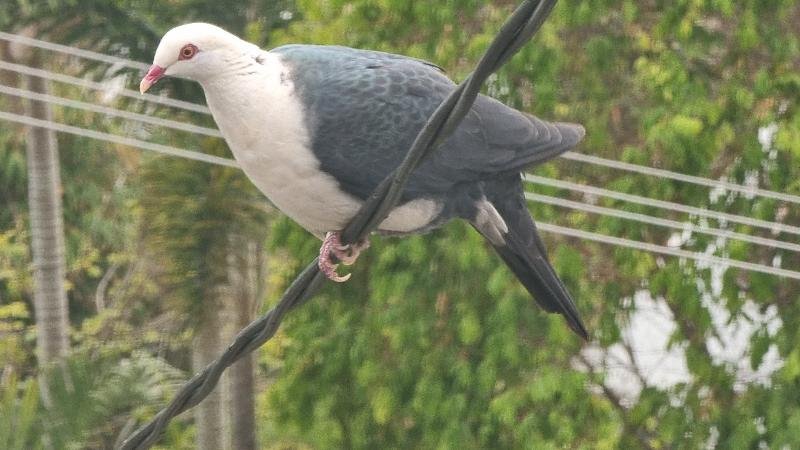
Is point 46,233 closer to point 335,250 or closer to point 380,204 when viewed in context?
point 335,250

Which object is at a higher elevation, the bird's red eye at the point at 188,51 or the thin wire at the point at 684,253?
the bird's red eye at the point at 188,51

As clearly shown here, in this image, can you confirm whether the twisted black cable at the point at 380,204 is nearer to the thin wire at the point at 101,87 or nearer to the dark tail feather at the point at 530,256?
the dark tail feather at the point at 530,256

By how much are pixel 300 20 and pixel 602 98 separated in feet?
6.53

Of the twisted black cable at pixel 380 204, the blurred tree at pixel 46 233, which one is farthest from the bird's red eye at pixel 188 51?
the blurred tree at pixel 46 233

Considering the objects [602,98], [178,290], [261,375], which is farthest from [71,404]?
[261,375]

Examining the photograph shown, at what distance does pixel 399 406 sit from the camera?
352 inches

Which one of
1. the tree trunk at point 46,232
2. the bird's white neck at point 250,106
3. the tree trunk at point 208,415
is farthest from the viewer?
the tree trunk at point 46,232

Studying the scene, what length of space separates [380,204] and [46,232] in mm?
7365

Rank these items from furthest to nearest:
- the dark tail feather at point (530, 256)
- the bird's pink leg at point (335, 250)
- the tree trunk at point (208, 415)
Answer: the tree trunk at point (208, 415)
the dark tail feather at point (530, 256)
the bird's pink leg at point (335, 250)

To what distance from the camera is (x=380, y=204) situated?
282 cm

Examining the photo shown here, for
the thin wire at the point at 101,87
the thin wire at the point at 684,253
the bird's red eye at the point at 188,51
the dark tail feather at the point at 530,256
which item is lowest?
the thin wire at the point at 684,253

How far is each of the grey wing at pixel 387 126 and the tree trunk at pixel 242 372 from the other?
5.46m

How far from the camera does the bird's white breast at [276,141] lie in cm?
316

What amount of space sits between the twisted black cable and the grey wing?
22 cm
